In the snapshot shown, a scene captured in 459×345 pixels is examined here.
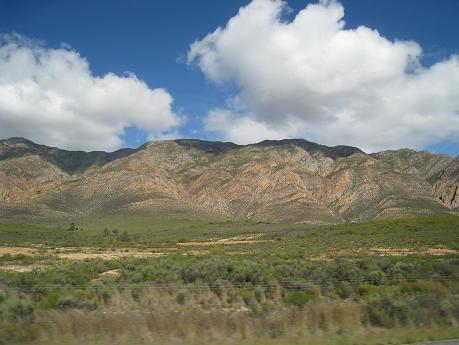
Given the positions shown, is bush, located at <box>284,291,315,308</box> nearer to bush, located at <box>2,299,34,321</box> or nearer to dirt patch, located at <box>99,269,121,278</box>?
bush, located at <box>2,299,34,321</box>

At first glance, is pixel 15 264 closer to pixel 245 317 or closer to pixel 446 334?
pixel 245 317

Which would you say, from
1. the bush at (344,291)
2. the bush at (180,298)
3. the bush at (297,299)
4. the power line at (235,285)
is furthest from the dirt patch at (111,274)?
the bush at (344,291)

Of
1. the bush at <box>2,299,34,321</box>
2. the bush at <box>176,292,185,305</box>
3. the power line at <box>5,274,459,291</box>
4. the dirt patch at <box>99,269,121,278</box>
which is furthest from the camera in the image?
the dirt patch at <box>99,269,121,278</box>

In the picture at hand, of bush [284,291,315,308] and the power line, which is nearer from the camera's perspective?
bush [284,291,315,308]

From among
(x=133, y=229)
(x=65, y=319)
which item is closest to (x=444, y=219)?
(x=133, y=229)

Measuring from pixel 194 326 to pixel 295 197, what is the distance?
182375mm

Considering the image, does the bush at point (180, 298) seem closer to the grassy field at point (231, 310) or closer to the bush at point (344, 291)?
the grassy field at point (231, 310)

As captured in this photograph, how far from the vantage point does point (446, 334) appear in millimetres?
11359

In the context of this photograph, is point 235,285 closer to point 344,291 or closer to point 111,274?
point 344,291

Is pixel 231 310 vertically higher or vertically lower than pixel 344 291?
lower

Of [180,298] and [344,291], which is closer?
[180,298]

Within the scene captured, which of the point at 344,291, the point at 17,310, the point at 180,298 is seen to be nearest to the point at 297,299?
the point at 344,291

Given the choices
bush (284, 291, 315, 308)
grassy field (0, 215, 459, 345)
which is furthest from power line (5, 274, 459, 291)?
bush (284, 291, 315, 308)

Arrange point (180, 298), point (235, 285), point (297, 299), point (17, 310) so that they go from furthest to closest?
point (235, 285), point (180, 298), point (297, 299), point (17, 310)
